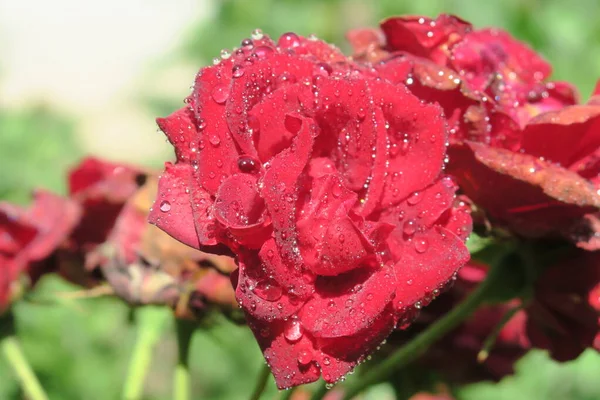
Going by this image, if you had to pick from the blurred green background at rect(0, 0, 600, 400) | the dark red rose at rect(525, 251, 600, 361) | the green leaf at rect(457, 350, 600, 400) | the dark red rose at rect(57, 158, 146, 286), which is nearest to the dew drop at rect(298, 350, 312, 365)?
the dark red rose at rect(525, 251, 600, 361)

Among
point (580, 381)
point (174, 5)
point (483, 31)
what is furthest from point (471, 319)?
point (174, 5)

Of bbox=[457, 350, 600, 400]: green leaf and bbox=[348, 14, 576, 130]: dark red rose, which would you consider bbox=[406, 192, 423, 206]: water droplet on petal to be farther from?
bbox=[457, 350, 600, 400]: green leaf

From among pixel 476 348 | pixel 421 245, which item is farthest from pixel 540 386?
pixel 421 245

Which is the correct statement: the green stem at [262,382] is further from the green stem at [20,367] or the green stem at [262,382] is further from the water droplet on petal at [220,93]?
the green stem at [20,367]

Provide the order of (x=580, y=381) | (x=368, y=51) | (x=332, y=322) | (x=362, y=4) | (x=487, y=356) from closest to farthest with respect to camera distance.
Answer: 1. (x=332, y=322)
2. (x=368, y=51)
3. (x=487, y=356)
4. (x=580, y=381)
5. (x=362, y=4)

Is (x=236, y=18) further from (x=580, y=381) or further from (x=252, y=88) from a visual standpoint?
(x=252, y=88)

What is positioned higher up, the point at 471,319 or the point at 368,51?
the point at 368,51

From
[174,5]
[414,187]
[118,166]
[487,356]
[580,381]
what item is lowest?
[174,5]
